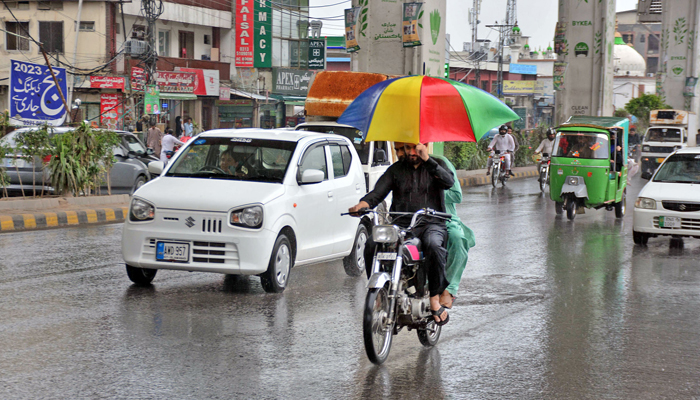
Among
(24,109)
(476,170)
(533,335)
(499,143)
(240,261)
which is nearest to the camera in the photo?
(533,335)

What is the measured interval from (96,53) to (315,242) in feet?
106

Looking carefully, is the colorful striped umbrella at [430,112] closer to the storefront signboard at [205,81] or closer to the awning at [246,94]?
the storefront signboard at [205,81]

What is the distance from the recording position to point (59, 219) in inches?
569

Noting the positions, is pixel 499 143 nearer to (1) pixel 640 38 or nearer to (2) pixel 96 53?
(2) pixel 96 53

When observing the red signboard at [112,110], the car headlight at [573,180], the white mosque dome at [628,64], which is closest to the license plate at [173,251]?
the car headlight at [573,180]

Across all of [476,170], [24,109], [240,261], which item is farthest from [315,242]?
[476,170]

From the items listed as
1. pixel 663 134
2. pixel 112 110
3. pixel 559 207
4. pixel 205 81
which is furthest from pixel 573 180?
pixel 205 81

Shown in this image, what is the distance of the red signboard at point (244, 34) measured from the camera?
45.2m

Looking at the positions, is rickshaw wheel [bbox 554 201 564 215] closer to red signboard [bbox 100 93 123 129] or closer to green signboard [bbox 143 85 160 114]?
green signboard [bbox 143 85 160 114]

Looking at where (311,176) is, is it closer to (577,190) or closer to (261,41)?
(577,190)

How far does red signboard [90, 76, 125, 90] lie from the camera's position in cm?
3791

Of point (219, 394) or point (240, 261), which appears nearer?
point (219, 394)

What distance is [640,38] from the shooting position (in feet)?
A: 473

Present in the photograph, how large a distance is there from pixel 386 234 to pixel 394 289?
38 cm
